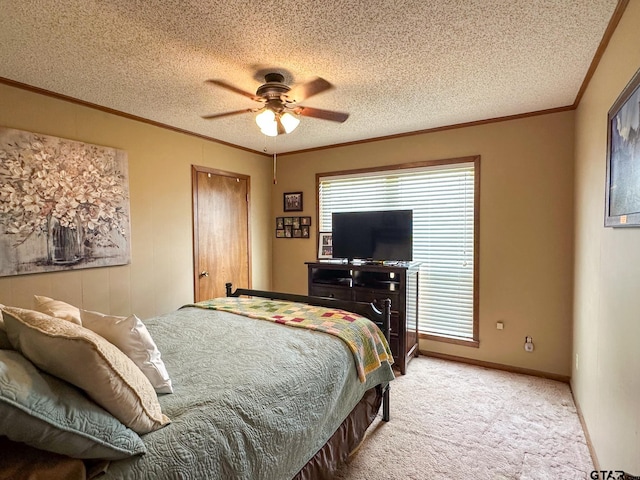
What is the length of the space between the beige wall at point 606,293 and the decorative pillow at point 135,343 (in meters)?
1.96

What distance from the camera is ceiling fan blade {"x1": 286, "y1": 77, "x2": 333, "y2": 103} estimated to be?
2.09m

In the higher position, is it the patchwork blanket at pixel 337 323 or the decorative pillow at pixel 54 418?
the decorative pillow at pixel 54 418

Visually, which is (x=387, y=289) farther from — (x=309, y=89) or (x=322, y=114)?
(x=309, y=89)

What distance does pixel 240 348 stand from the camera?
1845mm

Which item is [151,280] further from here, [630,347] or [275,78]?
[630,347]

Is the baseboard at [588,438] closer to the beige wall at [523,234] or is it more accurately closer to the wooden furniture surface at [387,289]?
the beige wall at [523,234]

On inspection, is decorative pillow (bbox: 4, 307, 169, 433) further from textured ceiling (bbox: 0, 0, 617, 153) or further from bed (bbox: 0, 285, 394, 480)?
textured ceiling (bbox: 0, 0, 617, 153)

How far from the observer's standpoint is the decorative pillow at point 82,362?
988 mm

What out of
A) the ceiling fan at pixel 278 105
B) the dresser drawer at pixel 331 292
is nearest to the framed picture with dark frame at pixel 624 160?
the ceiling fan at pixel 278 105

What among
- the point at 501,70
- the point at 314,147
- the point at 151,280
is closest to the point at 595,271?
the point at 501,70

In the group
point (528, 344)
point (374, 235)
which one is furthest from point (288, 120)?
point (528, 344)

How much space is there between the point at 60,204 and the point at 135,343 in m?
2.03

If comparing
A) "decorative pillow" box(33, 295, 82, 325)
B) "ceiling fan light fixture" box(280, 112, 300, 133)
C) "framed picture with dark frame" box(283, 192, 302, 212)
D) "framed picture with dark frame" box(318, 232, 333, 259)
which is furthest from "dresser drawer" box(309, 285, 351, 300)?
"decorative pillow" box(33, 295, 82, 325)

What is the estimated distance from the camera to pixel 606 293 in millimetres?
1906
